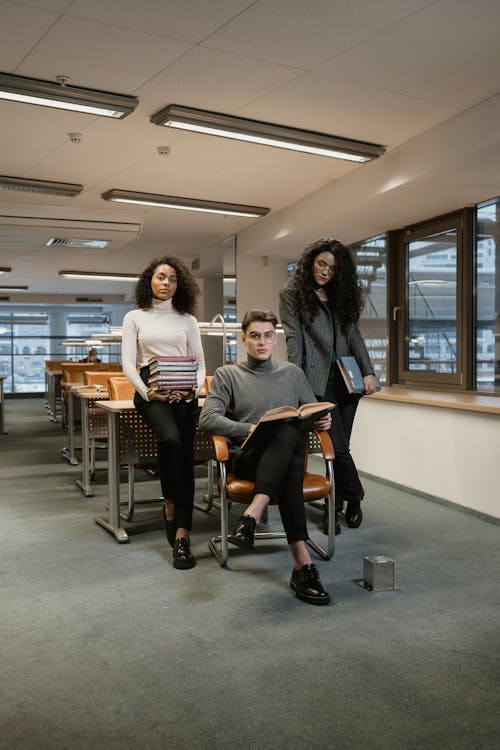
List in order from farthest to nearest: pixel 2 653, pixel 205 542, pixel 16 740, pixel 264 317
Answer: pixel 205 542
pixel 264 317
pixel 2 653
pixel 16 740

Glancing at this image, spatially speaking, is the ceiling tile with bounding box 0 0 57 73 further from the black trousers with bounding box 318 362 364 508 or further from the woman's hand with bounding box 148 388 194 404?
the black trousers with bounding box 318 362 364 508

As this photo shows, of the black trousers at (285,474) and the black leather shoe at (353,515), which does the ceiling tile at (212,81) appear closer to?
the black trousers at (285,474)

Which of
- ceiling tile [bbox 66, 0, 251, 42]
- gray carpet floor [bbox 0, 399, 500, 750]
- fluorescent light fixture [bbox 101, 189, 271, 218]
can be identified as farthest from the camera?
fluorescent light fixture [bbox 101, 189, 271, 218]

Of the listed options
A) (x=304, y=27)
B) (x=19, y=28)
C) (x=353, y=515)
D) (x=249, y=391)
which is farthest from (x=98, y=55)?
(x=353, y=515)

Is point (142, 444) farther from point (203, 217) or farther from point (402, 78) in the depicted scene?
point (203, 217)

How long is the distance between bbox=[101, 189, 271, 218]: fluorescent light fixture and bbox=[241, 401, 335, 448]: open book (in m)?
4.05

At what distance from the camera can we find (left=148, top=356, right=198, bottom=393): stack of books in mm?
3375

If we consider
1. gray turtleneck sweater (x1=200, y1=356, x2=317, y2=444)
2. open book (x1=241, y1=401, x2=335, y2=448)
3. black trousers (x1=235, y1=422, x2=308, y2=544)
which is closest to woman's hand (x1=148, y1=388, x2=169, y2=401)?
gray turtleneck sweater (x1=200, y1=356, x2=317, y2=444)

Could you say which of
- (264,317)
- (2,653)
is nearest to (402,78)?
(264,317)

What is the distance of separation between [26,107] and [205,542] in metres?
2.96

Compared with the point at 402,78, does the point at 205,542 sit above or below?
below

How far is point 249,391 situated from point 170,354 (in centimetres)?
55

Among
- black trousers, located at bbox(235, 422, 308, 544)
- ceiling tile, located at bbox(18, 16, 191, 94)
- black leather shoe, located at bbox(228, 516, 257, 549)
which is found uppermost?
ceiling tile, located at bbox(18, 16, 191, 94)

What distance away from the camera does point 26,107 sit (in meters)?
4.27
